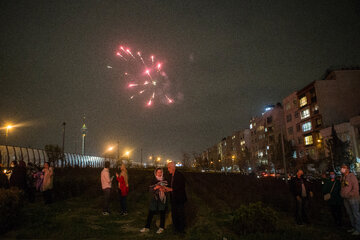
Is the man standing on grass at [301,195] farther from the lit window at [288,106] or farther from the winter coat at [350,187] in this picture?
the lit window at [288,106]

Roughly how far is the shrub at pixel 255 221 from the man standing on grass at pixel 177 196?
1475 mm

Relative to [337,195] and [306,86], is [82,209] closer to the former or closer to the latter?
[337,195]

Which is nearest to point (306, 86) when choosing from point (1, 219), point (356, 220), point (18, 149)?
point (18, 149)

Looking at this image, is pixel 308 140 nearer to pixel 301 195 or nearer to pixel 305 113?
pixel 305 113

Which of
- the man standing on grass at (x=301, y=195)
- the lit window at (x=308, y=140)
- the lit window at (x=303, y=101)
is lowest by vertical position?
the man standing on grass at (x=301, y=195)

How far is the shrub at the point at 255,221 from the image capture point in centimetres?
722

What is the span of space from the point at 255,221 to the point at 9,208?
22.3ft

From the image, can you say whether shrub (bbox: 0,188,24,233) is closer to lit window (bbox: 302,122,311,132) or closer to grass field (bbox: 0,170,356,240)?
grass field (bbox: 0,170,356,240)

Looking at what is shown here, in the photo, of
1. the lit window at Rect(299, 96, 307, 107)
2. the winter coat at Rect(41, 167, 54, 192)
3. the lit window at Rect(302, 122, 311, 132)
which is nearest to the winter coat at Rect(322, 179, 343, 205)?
the winter coat at Rect(41, 167, 54, 192)

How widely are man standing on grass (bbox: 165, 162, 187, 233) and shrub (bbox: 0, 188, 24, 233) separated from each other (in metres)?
4.49

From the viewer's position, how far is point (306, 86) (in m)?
65.9

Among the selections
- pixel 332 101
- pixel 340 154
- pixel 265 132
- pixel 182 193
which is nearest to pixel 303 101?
pixel 332 101

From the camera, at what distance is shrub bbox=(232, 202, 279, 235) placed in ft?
23.7

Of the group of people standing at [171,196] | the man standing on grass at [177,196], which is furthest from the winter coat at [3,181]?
the man standing on grass at [177,196]
